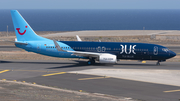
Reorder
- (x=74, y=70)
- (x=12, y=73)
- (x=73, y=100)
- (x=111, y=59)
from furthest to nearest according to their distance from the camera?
(x=111, y=59), (x=74, y=70), (x=12, y=73), (x=73, y=100)

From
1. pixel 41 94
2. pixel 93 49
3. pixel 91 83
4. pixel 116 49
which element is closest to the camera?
pixel 41 94

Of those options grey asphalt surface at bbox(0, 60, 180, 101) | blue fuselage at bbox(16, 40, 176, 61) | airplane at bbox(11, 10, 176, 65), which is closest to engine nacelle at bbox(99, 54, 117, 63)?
airplane at bbox(11, 10, 176, 65)

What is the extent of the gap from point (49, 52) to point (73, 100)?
2450 centimetres

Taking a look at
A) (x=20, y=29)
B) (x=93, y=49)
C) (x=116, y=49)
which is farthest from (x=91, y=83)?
(x=20, y=29)

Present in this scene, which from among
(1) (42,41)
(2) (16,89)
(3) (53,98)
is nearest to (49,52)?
(1) (42,41)

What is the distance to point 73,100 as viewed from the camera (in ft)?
75.1

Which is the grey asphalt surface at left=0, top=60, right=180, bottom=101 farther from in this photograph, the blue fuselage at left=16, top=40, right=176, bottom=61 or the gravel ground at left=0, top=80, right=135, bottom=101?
the blue fuselage at left=16, top=40, right=176, bottom=61

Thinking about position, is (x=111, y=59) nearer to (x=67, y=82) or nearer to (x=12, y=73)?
(x=67, y=82)

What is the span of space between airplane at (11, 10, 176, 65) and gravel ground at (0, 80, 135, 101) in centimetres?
1560

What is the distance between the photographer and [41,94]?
25.2m

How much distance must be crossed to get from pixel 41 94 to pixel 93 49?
2167cm

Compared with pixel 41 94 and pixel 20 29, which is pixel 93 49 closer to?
pixel 20 29

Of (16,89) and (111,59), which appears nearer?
(16,89)

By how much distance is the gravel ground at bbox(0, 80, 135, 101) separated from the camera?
2335cm
